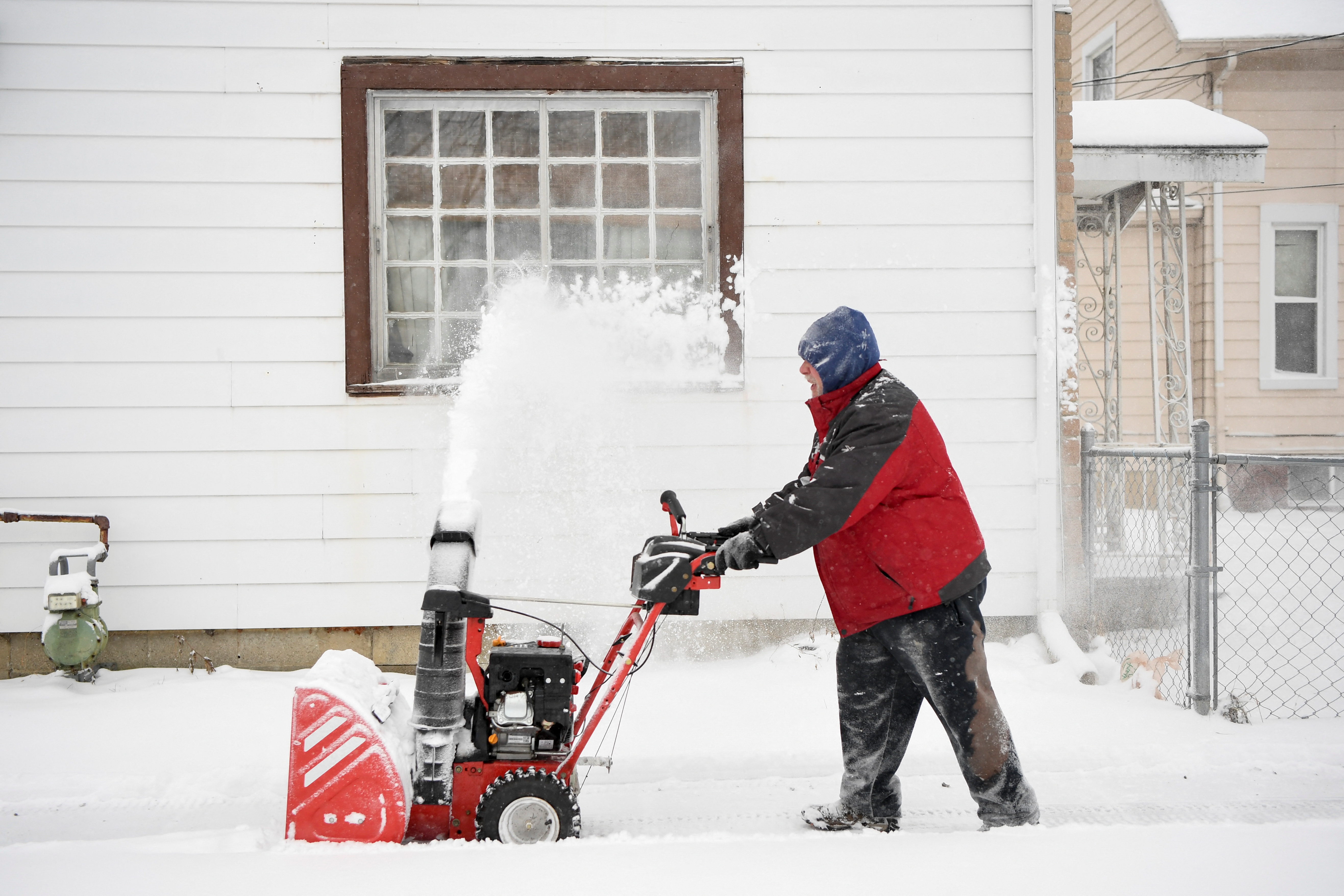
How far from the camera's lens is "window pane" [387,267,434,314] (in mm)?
4945

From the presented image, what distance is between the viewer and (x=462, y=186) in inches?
195

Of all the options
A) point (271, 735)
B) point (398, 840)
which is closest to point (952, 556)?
point (398, 840)

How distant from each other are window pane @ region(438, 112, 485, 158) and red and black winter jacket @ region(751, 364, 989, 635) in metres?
3.12

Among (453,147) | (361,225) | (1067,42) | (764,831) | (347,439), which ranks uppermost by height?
(1067,42)

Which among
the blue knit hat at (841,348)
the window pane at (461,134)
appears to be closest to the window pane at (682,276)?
the window pane at (461,134)

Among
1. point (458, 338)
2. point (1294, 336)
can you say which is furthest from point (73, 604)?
point (1294, 336)

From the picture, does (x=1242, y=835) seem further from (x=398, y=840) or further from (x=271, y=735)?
(x=271, y=735)

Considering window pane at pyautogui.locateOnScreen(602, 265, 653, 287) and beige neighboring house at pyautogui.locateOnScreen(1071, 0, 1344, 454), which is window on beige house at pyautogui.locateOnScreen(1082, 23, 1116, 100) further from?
window pane at pyautogui.locateOnScreen(602, 265, 653, 287)

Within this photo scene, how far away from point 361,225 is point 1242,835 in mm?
4652

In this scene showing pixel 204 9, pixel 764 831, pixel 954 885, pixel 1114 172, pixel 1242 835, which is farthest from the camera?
pixel 1114 172

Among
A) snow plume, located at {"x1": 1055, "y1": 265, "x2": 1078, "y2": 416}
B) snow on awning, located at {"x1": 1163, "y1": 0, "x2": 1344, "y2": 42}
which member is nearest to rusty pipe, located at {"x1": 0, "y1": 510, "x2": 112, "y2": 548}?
snow plume, located at {"x1": 1055, "y1": 265, "x2": 1078, "y2": 416}

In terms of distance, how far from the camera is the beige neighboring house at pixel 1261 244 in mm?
10281

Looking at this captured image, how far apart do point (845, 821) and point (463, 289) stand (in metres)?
3.43

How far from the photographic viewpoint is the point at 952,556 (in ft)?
8.64
